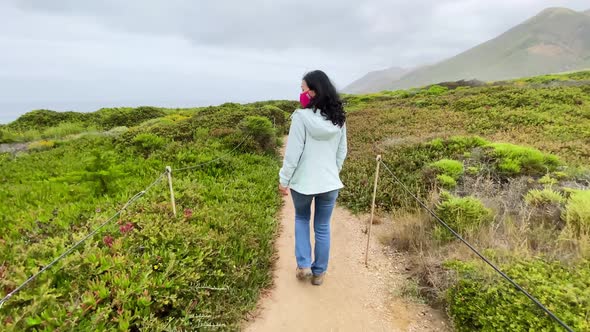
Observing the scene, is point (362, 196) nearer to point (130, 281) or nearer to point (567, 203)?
point (567, 203)

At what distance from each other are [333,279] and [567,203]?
4.19 metres

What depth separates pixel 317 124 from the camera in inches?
152

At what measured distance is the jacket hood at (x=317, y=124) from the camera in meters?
3.83

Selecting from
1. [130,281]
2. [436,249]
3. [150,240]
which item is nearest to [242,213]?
[150,240]

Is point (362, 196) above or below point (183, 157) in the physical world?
below

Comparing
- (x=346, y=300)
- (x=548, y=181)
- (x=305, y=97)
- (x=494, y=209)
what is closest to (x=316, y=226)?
(x=346, y=300)

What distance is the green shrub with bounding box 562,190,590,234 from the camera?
4602 mm

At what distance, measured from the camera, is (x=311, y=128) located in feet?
12.7

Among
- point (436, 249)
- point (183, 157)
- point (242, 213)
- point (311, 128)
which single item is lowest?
Answer: point (436, 249)

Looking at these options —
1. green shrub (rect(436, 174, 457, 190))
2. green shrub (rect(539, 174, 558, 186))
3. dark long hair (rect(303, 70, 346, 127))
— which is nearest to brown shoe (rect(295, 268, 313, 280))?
dark long hair (rect(303, 70, 346, 127))

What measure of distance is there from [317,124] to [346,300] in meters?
Result: 2.61

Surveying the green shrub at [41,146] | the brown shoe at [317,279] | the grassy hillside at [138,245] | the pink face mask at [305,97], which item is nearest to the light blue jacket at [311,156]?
the pink face mask at [305,97]

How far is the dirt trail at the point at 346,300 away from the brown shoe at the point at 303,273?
11cm

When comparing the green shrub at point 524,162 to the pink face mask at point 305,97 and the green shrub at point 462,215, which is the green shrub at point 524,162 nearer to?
the green shrub at point 462,215
